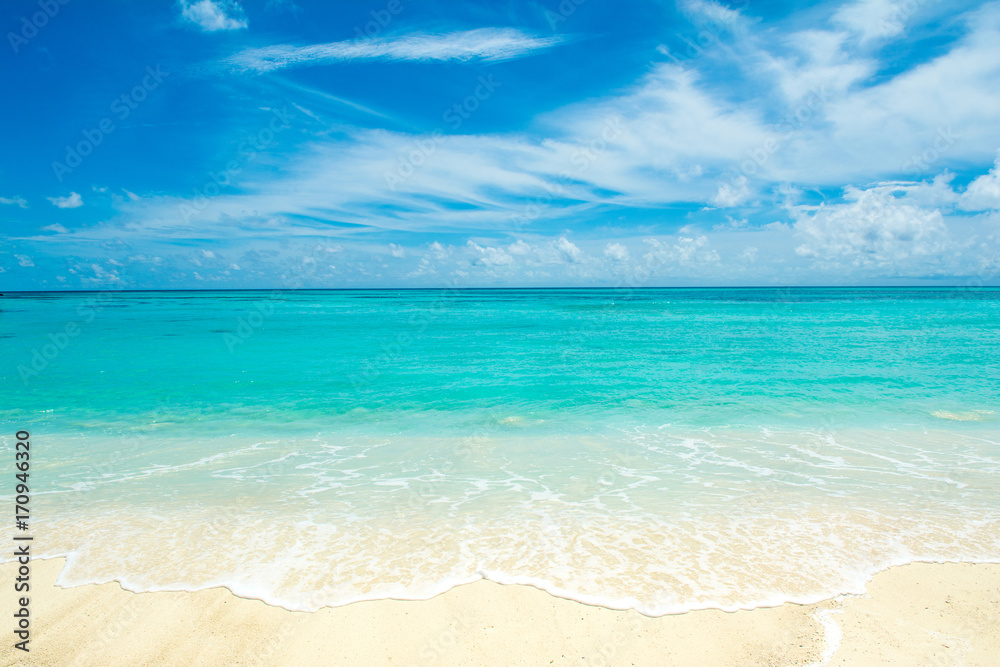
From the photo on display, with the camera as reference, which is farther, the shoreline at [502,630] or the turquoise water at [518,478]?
the turquoise water at [518,478]

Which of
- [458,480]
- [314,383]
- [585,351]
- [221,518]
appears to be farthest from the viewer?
[585,351]

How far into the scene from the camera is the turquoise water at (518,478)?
5281 mm

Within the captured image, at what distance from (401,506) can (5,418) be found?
38.5 feet

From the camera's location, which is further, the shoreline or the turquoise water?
the turquoise water

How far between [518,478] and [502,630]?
11.9 feet

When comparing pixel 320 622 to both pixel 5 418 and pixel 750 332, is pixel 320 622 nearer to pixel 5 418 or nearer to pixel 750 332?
pixel 5 418

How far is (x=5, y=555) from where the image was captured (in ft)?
18.4

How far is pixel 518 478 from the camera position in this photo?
7961 mm

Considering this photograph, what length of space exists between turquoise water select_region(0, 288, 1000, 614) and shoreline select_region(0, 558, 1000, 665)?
234 mm

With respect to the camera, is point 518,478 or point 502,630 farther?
→ point 518,478

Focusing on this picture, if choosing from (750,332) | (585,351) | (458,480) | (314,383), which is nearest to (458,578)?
(458,480)

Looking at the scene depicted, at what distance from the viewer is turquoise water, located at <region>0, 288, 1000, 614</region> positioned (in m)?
5.28

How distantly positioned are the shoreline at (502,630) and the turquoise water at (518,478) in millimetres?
234

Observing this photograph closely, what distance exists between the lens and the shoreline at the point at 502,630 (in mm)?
4043
